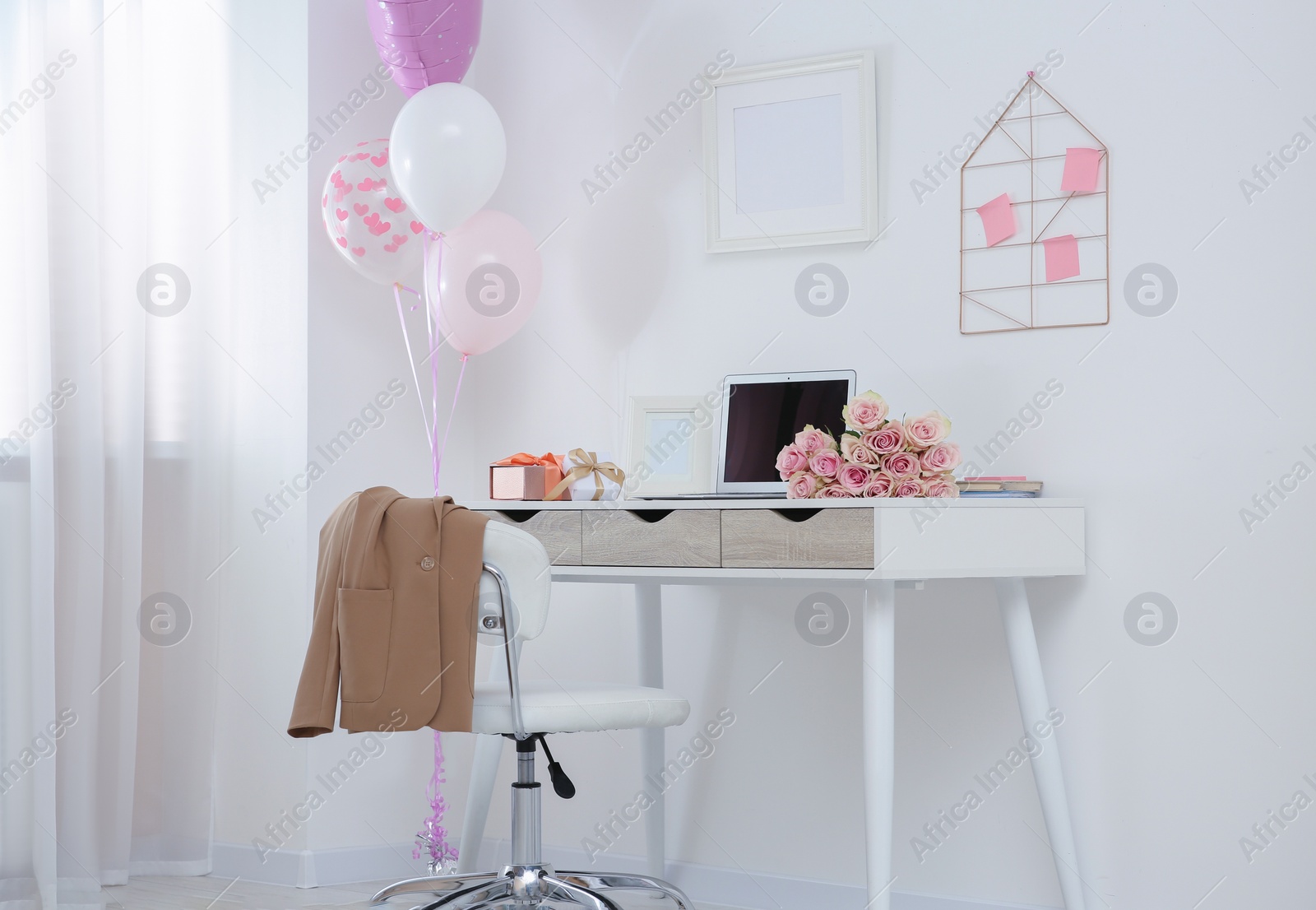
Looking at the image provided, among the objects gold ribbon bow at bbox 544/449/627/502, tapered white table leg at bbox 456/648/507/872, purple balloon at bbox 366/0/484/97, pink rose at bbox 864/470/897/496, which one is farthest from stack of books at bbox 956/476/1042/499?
→ purple balloon at bbox 366/0/484/97

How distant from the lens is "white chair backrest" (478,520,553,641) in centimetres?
201

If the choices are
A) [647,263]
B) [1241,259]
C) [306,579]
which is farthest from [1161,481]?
[306,579]

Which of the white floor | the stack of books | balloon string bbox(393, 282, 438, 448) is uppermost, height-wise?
balloon string bbox(393, 282, 438, 448)

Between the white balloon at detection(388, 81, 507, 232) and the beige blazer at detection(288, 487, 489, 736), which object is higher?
the white balloon at detection(388, 81, 507, 232)

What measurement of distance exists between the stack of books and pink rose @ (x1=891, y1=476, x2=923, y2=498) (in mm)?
116

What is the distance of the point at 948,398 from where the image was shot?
2.52 metres

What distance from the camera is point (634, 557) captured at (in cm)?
223

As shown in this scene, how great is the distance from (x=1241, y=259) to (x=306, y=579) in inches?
77.7

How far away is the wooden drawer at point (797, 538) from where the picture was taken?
1987 millimetres

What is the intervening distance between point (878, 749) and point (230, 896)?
1481 mm

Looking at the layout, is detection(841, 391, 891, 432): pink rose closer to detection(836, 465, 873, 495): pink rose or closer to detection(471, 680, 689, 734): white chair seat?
detection(836, 465, 873, 495): pink rose

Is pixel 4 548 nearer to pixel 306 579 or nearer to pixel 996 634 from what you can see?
pixel 306 579

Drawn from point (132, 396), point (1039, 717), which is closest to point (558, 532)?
point (1039, 717)

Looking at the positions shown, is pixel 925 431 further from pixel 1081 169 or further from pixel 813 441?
pixel 1081 169
